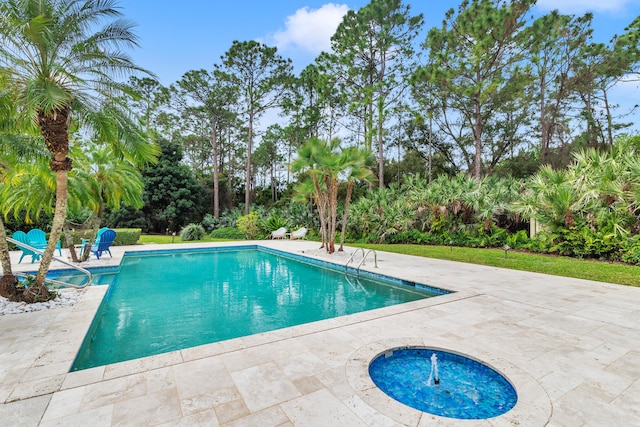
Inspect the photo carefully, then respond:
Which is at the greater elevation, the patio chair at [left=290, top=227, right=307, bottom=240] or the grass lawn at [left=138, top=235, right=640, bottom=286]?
the patio chair at [left=290, top=227, right=307, bottom=240]

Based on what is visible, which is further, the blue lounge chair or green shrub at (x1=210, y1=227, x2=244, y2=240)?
green shrub at (x1=210, y1=227, x2=244, y2=240)

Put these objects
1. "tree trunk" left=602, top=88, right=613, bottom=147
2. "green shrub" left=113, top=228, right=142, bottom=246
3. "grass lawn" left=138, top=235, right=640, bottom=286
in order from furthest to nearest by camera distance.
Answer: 1. "tree trunk" left=602, top=88, right=613, bottom=147
2. "green shrub" left=113, top=228, right=142, bottom=246
3. "grass lawn" left=138, top=235, right=640, bottom=286

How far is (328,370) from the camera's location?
9.34ft

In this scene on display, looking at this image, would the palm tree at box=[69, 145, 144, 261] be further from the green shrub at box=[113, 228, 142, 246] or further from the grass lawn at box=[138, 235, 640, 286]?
the grass lawn at box=[138, 235, 640, 286]

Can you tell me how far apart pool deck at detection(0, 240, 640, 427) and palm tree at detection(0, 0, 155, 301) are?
2.60 meters

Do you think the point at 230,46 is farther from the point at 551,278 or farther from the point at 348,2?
the point at 551,278

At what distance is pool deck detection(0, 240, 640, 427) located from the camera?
7.29ft

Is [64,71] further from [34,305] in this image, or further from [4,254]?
[34,305]

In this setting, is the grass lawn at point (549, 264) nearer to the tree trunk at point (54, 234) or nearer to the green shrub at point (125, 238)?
the tree trunk at point (54, 234)

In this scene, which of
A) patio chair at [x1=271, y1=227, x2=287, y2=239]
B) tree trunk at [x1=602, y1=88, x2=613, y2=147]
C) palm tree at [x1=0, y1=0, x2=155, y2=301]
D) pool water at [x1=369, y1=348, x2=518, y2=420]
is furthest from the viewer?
tree trunk at [x1=602, y1=88, x2=613, y2=147]

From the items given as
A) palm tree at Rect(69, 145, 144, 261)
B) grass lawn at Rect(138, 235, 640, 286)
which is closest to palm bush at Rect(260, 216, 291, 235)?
grass lawn at Rect(138, 235, 640, 286)

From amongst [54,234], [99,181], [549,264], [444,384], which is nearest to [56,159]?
[54,234]

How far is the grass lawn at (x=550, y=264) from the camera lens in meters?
6.69

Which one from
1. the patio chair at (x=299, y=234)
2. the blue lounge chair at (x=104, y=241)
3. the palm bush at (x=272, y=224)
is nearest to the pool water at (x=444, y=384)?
the blue lounge chair at (x=104, y=241)
